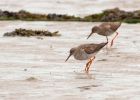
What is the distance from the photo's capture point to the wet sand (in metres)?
13.3

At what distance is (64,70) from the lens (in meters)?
A: 16.0

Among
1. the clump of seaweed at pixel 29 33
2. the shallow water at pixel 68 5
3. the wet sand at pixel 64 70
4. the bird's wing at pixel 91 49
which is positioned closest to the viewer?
the wet sand at pixel 64 70

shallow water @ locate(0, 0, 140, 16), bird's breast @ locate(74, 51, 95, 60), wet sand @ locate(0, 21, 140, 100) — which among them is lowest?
wet sand @ locate(0, 21, 140, 100)

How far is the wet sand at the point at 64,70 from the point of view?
13289 millimetres

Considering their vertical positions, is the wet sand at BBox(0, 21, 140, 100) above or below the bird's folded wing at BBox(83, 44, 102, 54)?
below

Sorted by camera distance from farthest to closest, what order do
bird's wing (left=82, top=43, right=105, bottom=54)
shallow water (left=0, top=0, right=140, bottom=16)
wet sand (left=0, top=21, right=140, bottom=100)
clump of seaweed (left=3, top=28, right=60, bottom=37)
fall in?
shallow water (left=0, top=0, right=140, bottom=16) → clump of seaweed (left=3, top=28, right=60, bottom=37) → bird's wing (left=82, top=43, right=105, bottom=54) → wet sand (left=0, top=21, right=140, bottom=100)

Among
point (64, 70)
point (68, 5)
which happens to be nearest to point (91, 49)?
point (64, 70)

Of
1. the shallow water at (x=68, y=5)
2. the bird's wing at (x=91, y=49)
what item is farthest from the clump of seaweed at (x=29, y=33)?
the shallow water at (x=68, y=5)

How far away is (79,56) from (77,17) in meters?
10.9

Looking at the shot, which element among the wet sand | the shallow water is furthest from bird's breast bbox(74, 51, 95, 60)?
the shallow water

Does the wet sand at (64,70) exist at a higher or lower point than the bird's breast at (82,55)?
lower

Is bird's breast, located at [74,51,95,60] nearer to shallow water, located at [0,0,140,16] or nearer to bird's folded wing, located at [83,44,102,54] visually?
bird's folded wing, located at [83,44,102,54]

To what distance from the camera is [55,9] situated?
3009 centimetres

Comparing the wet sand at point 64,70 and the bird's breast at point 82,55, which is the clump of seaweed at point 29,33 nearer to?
the wet sand at point 64,70
